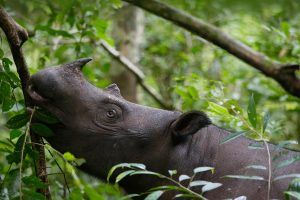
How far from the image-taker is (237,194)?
4.30 metres

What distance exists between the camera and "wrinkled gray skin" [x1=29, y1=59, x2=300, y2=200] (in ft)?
14.3

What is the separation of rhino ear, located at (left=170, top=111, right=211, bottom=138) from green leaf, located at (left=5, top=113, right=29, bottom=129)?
111cm

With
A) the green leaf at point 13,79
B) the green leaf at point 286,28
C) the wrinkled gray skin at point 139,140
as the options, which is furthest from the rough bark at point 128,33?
the green leaf at point 13,79

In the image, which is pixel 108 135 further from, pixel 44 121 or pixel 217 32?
pixel 217 32

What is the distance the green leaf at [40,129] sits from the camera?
3932 mm

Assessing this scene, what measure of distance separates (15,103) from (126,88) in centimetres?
461

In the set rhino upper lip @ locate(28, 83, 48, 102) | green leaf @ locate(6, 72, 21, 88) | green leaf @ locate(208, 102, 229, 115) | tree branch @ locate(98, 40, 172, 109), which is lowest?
tree branch @ locate(98, 40, 172, 109)

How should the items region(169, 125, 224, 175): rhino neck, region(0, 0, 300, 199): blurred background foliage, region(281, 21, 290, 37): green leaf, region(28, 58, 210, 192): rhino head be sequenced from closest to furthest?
region(28, 58, 210, 192): rhino head, region(169, 125, 224, 175): rhino neck, region(0, 0, 300, 199): blurred background foliage, region(281, 21, 290, 37): green leaf

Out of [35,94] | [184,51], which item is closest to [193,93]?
[35,94]

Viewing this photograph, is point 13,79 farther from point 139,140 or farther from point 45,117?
point 139,140

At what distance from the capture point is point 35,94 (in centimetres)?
413

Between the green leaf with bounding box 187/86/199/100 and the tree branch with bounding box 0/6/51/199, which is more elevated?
the tree branch with bounding box 0/6/51/199

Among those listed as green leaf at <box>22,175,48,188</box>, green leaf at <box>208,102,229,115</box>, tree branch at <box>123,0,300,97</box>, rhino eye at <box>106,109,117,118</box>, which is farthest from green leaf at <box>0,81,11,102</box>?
green leaf at <box>208,102,229,115</box>

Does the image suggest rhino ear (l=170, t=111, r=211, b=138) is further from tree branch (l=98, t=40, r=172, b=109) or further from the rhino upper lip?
tree branch (l=98, t=40, r=172, b=109)
